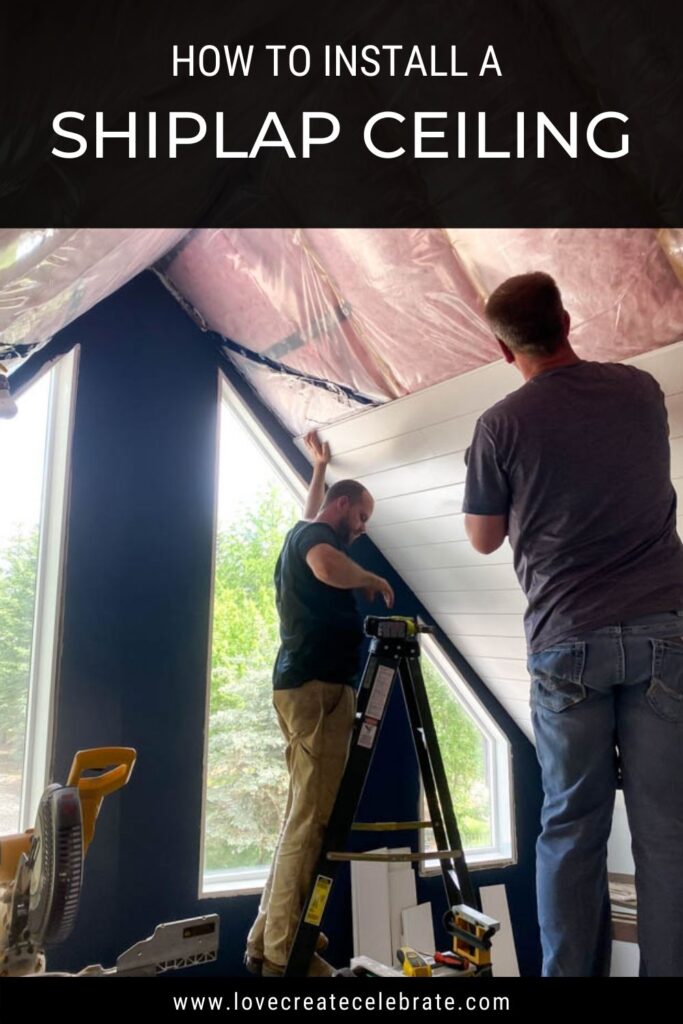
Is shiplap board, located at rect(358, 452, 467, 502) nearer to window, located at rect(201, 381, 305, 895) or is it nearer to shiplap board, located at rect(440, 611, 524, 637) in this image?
window, located at rect(201, 381, 305, 895)

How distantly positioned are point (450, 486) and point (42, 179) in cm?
170

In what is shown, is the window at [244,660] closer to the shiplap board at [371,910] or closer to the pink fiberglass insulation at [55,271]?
the shiplap board at [371,910]

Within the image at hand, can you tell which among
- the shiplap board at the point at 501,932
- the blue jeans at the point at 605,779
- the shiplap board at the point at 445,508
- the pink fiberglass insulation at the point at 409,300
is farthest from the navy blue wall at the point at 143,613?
the blue jeans at the point at 605,779

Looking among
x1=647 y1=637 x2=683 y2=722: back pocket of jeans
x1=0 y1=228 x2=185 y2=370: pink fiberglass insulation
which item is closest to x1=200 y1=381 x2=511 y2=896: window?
x1=0 y1=228 x2=185 y2=370: pink fiberglass insulation

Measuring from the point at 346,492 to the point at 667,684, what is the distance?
1.63m

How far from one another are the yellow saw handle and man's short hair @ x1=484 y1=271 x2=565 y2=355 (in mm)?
1211

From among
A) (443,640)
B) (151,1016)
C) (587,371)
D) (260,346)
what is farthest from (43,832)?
(443,640)

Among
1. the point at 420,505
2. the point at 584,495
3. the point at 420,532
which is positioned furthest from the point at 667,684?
the point at 420,532

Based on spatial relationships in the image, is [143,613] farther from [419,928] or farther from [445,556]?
[419,928]

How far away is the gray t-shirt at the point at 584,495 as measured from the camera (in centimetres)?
132

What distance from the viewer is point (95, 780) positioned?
1.59m

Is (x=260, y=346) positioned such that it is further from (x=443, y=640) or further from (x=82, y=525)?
(x=443, y=640)

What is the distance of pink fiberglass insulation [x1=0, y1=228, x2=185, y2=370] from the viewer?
4.74 feet

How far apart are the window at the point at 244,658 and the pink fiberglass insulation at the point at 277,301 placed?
0.35 meters
